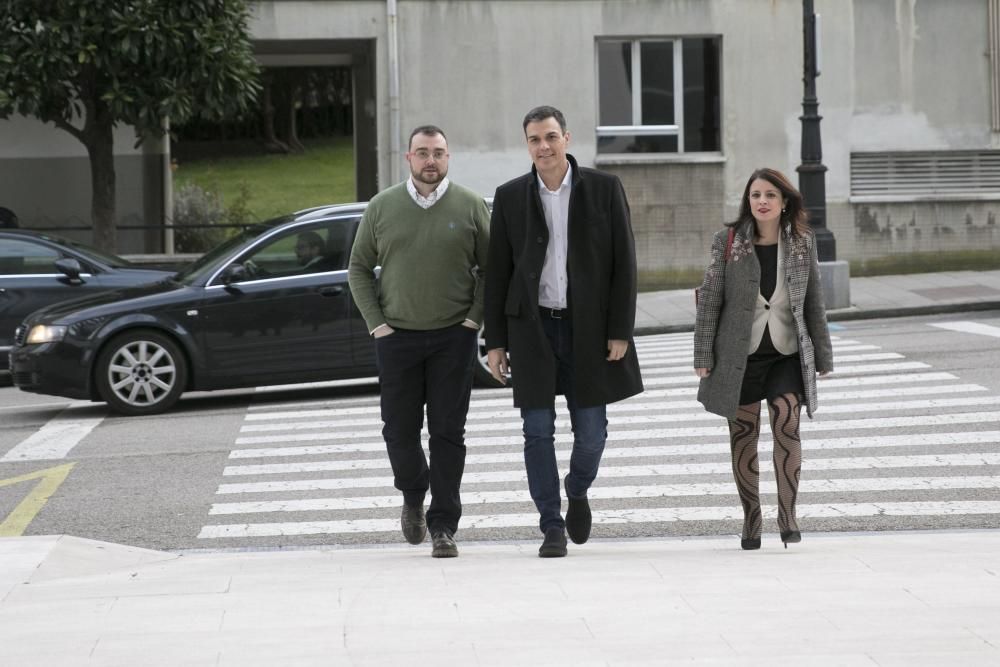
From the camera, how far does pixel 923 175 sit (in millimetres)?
22844

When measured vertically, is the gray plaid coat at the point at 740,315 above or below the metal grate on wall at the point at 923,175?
below

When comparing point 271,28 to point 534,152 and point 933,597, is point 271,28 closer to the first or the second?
point 534,152

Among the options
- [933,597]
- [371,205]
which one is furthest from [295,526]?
[933,597]

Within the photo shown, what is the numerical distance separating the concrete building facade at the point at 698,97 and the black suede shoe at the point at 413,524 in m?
15.4

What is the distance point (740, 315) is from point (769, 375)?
302mm

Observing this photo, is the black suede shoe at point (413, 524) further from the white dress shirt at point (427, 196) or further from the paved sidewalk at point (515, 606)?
the white dress shirt at point (427, 196)

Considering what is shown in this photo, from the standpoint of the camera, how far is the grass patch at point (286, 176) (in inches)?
1564

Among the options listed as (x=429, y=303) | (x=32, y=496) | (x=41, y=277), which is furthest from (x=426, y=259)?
(x=41, y=277)

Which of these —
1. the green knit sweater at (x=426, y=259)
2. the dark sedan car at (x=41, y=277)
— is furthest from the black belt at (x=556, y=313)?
the dark sedan car at (x=41, y=277)

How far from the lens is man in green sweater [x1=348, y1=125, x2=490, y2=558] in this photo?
21.8ft

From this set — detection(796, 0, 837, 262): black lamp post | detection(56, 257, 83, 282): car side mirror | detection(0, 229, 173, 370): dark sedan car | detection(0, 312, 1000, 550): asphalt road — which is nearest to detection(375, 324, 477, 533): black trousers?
detection(0, 312, 1000, 550): asphalt road

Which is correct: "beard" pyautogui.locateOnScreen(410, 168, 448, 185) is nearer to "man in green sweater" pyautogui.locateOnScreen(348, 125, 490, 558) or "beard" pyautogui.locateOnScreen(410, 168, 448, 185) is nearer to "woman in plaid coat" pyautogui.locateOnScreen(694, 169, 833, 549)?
"man in green sweater" pyautogui.locateOnScreen(348, 125, 490, 558)

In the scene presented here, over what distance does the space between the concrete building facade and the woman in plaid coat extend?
1560 cm

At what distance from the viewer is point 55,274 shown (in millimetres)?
14953
